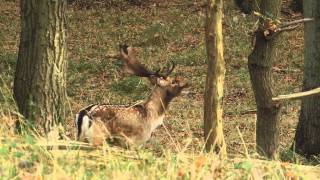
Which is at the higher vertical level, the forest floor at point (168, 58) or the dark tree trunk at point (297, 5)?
the dark tree trunk at point (297, 5)

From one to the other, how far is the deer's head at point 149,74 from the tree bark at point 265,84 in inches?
48.4

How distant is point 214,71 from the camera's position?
22.8 ft

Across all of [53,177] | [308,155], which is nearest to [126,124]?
[308,155]

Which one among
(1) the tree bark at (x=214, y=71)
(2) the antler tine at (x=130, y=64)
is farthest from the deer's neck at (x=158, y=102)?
(1) the tree bark at (x=214, y=71)

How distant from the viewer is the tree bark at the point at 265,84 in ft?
29.0

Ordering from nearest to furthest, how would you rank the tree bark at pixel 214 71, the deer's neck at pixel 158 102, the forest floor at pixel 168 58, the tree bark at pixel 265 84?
1. the tree bark at pixel 214 71
2. the tree bark at pixel 265 84
3. the deer's neck at pixel 158 102
4. the forest floor at pixel 168 58

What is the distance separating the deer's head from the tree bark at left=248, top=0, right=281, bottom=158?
1.23 metres

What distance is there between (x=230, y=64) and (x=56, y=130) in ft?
35.7

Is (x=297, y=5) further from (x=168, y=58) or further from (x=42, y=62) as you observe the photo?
(x=42, y=62)

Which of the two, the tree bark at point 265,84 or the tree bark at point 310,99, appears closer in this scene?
the tree bark at point 265,84

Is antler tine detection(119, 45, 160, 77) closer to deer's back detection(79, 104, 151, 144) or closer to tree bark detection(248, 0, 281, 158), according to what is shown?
deer's back detection(79, 104, 151, 144)

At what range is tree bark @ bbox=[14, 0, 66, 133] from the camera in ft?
26.4

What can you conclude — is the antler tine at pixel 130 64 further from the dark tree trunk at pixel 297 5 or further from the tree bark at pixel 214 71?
the dark tree trunk at pixel 297 5

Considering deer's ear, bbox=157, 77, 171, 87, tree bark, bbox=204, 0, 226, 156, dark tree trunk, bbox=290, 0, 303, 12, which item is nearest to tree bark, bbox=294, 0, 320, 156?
deer's ear, bbox=157, 77, 171, 87
